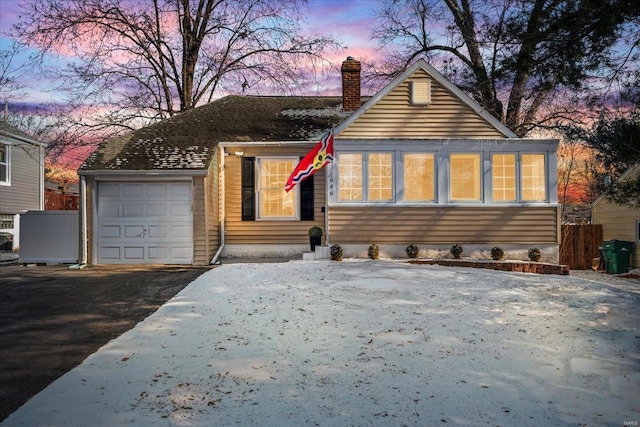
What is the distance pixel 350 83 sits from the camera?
53.6 feet

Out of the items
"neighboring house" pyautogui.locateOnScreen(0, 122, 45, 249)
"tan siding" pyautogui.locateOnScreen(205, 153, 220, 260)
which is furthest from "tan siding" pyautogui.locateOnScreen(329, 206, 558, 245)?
"neighboring house" pyautogui.locateOnScreen(0, 122, 45, 249)

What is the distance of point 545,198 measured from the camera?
13758 millimetres

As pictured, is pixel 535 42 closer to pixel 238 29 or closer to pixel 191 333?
pixel 191 333

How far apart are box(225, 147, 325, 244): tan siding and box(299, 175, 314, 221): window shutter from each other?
0.42ft

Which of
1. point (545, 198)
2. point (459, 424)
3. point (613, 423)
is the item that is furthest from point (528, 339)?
point (545, 198)

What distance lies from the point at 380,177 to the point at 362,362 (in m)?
8.67

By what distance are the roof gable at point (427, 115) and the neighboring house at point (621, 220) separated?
6.58m

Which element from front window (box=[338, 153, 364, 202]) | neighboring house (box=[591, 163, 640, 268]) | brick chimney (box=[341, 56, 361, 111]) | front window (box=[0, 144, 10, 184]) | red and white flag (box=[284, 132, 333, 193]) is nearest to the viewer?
red and white flag (box=[284, 132, 333, 193])

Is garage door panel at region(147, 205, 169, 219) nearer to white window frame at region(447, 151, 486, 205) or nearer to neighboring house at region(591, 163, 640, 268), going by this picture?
white window frame at region(447, 151, 486, 205)

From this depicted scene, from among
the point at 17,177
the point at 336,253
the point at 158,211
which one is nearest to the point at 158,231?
the point at 158,211

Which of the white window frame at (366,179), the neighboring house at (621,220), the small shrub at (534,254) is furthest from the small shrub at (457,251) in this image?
the neighboring house at (621,220)

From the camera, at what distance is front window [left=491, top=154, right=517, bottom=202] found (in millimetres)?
13769

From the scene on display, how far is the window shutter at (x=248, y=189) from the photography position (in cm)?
1475

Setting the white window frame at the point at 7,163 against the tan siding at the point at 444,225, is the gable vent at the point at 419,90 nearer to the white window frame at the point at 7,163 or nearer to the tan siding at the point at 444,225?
the tan siding at the point at 444,225
